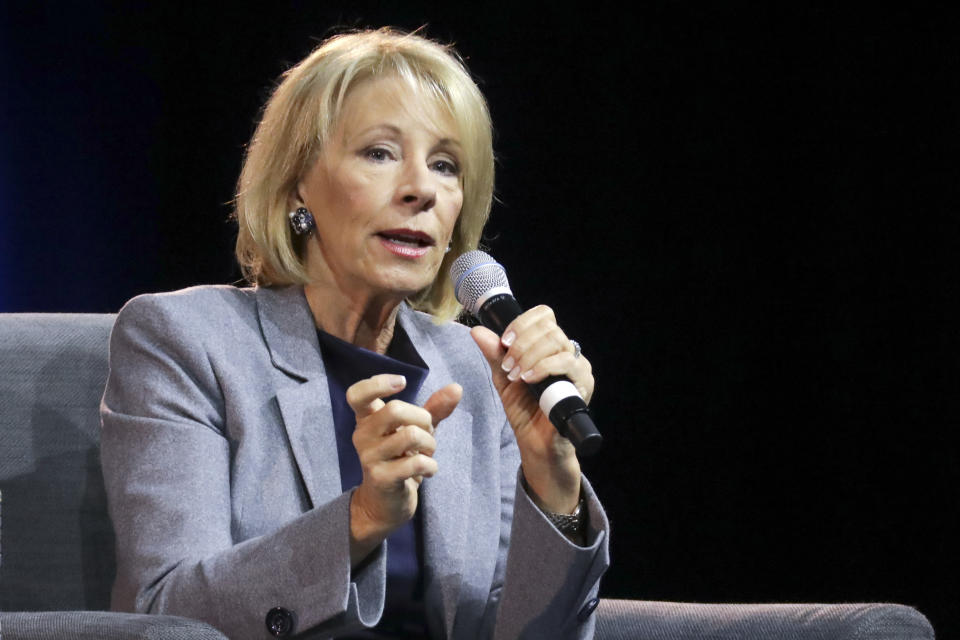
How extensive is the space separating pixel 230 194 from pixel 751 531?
1584 millimetres

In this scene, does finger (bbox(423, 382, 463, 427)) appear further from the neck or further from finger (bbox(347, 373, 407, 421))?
the neck

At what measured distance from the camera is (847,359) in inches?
107

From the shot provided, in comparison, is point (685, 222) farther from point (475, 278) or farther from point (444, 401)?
point (444, 401)

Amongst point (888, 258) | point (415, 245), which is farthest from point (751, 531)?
point (415, 245)

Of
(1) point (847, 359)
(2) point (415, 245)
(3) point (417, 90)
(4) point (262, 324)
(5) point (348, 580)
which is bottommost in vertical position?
(1) point (847, 359)

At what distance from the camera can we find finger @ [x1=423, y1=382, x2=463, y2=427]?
134 cm

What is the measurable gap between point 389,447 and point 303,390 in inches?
15.8

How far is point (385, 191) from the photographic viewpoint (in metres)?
1.65

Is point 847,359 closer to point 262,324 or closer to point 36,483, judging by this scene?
point 262,324

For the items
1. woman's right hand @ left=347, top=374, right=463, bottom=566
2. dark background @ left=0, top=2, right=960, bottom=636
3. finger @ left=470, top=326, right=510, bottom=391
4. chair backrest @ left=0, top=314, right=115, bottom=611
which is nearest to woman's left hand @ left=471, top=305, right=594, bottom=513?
finger @ left=470, top=326, right=510, bottom=391

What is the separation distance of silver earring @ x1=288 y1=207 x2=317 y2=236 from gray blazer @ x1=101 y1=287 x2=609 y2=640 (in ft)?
0.32

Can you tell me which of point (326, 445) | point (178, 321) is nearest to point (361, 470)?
point (326, 445)

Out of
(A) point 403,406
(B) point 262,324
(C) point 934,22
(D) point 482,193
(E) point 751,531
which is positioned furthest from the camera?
(E) point 751,531

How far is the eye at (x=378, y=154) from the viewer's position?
169 cm
